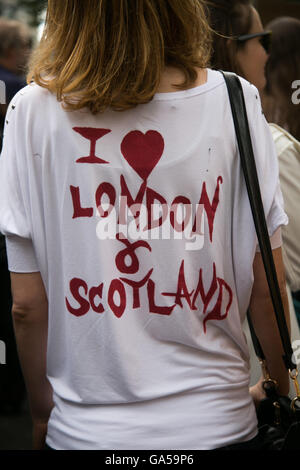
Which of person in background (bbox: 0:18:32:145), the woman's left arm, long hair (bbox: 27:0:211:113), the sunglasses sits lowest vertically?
→ the woman's left arm

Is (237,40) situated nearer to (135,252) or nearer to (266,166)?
(266,166)

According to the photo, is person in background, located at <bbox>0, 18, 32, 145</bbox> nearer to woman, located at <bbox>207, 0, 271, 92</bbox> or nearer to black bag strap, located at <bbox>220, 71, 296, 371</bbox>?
woman, located at <bbox>207, 0, 271, 92</bbox>

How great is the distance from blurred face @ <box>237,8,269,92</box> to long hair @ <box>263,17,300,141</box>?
0.34 m

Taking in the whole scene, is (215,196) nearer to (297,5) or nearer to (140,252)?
(140,252)

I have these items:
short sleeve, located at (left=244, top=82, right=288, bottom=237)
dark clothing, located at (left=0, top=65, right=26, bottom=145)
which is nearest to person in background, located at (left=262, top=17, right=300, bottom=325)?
short sleeve, located at (left=244, top=82, right=288, bottom=237)

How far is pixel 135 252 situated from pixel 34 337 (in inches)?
14.9

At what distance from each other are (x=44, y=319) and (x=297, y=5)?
5124 mm

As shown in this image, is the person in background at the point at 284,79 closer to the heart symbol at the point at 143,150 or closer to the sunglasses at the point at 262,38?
the sunglasses at the point at 262,38

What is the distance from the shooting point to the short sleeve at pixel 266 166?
5.76 feet

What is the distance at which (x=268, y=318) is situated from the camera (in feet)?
6.23

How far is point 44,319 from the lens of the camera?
1812mm

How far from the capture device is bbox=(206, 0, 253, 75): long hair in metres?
2.59

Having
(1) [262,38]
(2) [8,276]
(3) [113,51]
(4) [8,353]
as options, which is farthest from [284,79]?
(4) [8,353]

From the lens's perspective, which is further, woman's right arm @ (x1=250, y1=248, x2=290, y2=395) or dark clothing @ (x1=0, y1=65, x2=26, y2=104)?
dark clothing @ (x1=0, y1=65, x2=26, y2=104)
